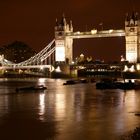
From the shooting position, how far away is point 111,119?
2106 cm

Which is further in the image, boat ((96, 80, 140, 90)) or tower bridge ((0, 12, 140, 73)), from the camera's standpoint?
tower bridge ((0, 12, 140, 73))

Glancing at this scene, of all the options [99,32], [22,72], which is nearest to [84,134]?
[99,32]

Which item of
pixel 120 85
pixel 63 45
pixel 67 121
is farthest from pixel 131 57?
pixel 67 121

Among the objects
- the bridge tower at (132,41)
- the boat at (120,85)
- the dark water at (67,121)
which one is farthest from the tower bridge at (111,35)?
the dark water at (67,121)

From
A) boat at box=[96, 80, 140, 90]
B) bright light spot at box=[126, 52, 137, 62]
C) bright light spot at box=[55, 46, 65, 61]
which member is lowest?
boat at box=[96, 80, 140, 90]

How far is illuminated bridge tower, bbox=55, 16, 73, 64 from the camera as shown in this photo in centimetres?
9275

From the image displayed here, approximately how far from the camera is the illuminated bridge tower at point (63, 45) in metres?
92.8

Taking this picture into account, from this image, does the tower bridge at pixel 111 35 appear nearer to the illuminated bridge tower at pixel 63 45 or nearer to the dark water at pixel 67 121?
the illuminated bridge tower at pixel 63 45

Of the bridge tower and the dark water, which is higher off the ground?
the bridge tower

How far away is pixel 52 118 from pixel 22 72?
88874 mm

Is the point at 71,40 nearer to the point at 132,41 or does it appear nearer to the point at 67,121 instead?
the point at 132,41

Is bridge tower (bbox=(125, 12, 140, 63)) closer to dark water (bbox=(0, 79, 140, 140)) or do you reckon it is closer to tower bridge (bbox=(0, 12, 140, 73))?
tower bridge (bbox=(0, 12, 140, 73))

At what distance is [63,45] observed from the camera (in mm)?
92375

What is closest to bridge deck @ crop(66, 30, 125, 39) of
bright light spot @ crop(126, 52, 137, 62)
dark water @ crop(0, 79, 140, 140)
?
bright light spot @ crop(126, 52, 137, 62)
